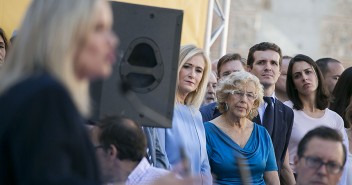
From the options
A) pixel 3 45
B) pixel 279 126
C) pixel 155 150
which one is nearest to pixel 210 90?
pixel 279 126

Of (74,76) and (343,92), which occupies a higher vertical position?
(74,76)

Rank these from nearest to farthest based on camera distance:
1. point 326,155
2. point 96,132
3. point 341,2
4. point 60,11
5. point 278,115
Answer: point 60,11, point 326,155, point 96,132, point 278,115, point 341,2

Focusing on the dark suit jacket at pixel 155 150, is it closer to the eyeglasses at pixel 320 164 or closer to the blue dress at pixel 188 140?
the blue dress at pixel 188 140

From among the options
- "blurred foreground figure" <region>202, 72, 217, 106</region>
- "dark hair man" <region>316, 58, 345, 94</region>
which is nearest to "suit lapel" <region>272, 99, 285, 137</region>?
"blurred foreground figure" <region>202, 72, 217, 106</region>

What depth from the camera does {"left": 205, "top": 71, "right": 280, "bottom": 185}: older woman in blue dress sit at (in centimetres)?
704

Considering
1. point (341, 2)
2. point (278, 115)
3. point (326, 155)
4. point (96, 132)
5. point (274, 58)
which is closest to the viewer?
point (326, 155)

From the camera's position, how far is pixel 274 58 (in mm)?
8328

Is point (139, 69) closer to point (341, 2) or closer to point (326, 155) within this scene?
point (326, 155)

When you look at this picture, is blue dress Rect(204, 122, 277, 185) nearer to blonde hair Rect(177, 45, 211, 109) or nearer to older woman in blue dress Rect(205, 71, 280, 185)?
older woman in blue dress Rect(205, 71, 280, 185)

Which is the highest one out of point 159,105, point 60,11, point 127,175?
point 60,11

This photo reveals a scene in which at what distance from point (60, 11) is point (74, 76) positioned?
0.19 metres

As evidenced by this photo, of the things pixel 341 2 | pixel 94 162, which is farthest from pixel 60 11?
pixel 341 2

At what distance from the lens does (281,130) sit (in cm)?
771

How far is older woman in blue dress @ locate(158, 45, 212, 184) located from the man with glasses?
161 cm
